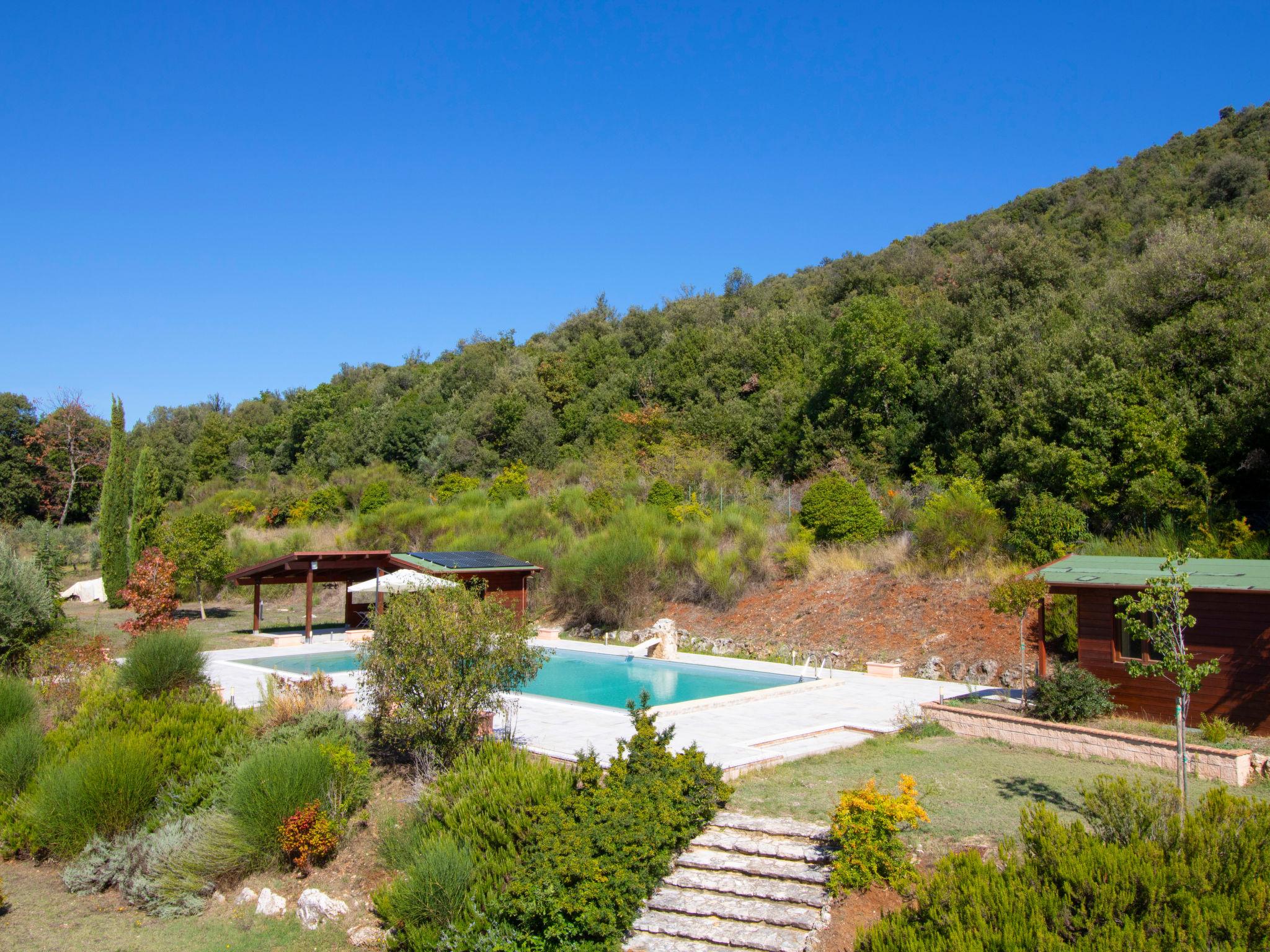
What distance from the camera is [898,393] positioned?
24.0m

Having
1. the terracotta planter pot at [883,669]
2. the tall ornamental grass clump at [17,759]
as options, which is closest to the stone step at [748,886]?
the tall ornamental grass clump at [17,759]

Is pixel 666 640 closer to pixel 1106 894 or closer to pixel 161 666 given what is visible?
pixel 161 666

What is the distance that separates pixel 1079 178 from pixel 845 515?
24764 millimetres

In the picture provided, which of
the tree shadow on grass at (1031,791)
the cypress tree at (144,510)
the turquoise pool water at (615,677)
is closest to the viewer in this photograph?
the tree shadow on grass at (1031,791)

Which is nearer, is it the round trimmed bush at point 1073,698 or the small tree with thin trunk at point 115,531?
the round trimmed bush at point 1073,698

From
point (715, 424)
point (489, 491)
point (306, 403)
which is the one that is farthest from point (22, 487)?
point (715, 424)

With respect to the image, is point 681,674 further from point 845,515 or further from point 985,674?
point 845,515

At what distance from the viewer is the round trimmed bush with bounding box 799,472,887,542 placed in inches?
792

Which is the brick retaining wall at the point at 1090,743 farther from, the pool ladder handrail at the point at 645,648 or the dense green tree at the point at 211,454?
the dense green tree at the point at 211,454

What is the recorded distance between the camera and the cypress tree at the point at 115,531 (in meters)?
23.2

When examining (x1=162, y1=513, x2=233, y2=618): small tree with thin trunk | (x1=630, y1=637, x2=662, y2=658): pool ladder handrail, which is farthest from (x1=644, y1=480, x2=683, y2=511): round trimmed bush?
(x1=162, y1=513, x2=233, y2=618): small tree with thin trunk

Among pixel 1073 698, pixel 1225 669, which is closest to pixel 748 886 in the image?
pixel 1073 698

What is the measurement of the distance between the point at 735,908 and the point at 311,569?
15536 mm

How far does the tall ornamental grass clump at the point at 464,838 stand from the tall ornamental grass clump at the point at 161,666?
17.7ft
